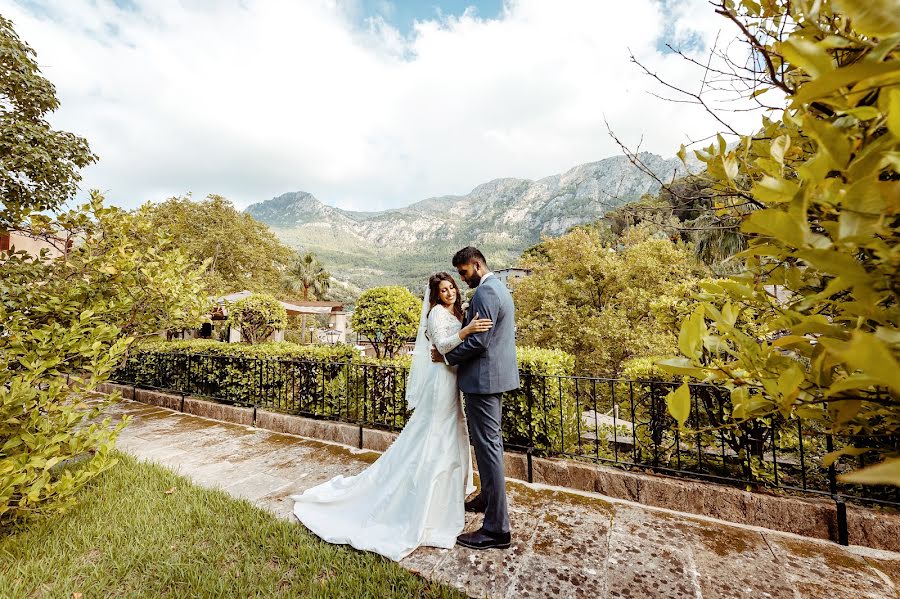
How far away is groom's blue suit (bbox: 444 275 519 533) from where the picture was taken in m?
3.27

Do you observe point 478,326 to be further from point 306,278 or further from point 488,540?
point 306,278

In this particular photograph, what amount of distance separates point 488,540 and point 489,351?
1504mm

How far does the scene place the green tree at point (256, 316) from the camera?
414 inches

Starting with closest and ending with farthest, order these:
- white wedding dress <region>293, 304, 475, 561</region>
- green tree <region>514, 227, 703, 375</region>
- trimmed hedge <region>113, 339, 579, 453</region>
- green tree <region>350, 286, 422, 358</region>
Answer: white wedding dress <region>293, 304, 475, 561</region> < trimmed hedge <region>113, 339, 579, 453</region> < green tree <region>350, 286, 422, 358</region> < green tree <region>514, 227, 703, 375</region>

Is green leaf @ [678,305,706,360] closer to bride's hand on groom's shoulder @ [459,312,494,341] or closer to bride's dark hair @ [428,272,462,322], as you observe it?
bride's hand on groom's shoulder @ [459,312,494,341]

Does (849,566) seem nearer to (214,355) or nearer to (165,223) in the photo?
(214,355)

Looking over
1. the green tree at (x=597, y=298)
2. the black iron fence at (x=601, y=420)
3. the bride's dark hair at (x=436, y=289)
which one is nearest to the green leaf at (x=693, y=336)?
the black iron fence at (x=601, y=420)

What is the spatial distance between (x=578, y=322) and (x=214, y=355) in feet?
32.5

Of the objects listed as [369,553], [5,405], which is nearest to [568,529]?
[369,553]

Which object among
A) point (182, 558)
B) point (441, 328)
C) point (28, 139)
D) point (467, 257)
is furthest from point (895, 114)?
point (28, 139)

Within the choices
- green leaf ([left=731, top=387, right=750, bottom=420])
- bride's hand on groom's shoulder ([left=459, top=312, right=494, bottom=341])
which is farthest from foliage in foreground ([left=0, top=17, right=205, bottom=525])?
green leaf ([left=731, top=387, right=750, bottom=420])

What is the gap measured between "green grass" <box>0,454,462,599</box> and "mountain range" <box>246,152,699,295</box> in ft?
246

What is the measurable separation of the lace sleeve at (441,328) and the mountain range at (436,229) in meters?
74.4

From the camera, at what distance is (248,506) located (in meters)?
3.60
